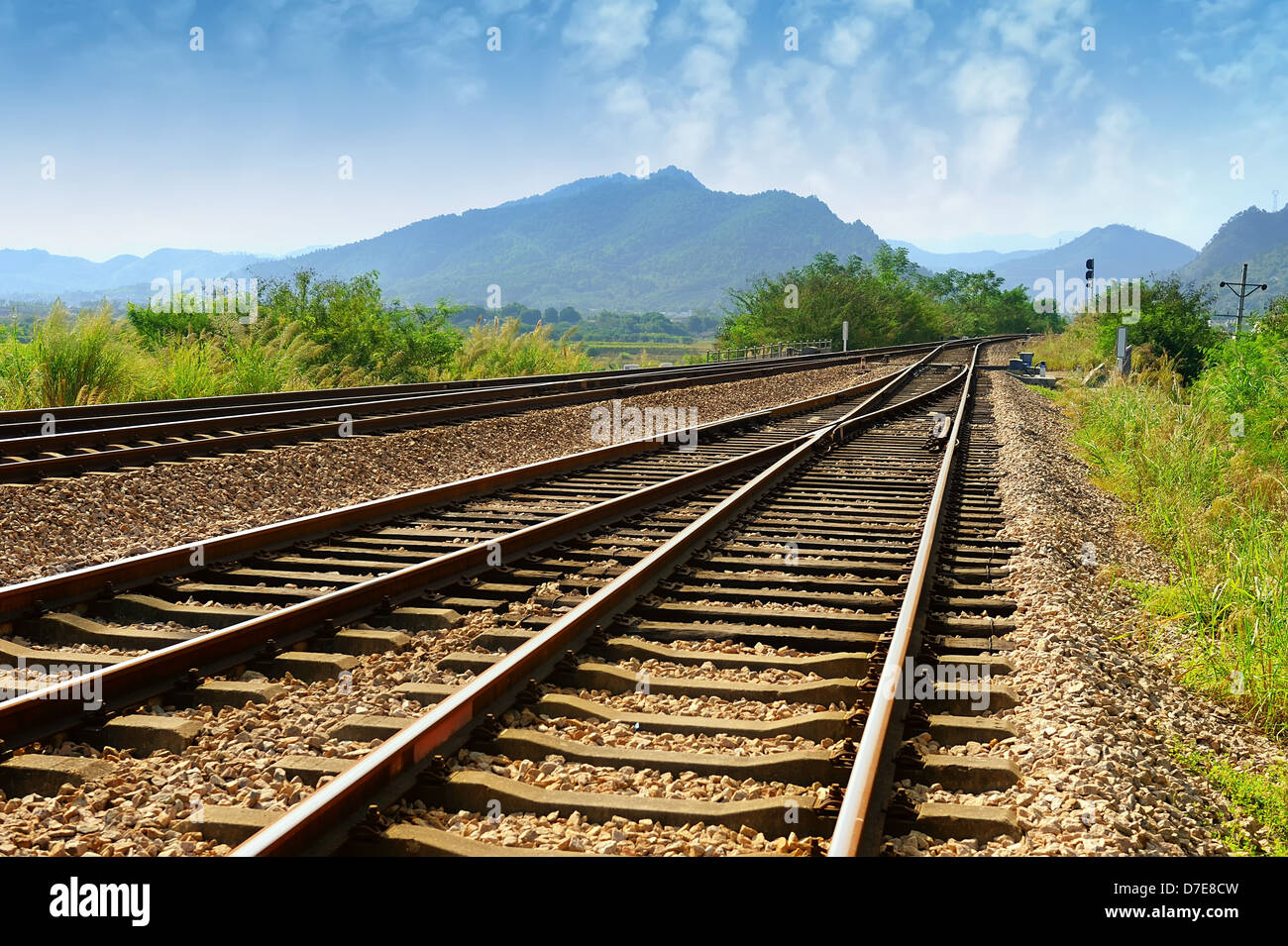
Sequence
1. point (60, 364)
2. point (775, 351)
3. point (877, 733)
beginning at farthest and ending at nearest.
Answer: point (775, 351), point (60, 364), point (877, 733)

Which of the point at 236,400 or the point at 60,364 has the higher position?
the point at 60,364

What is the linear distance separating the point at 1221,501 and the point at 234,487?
8.86 m

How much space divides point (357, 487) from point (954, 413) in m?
11.2

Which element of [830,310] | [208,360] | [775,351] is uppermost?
[830,310]

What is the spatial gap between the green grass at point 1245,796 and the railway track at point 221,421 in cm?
830

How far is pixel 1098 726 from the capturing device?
13.1 ft

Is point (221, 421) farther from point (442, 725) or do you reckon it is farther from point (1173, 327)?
point (1173, 327)

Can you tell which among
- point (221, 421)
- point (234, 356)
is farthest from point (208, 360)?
point (221, 421)

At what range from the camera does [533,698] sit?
162 inches

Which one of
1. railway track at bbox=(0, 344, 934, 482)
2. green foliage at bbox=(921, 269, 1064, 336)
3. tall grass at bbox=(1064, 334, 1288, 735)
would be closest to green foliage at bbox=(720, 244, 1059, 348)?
green foliage at bbox=(921, 269, 1064, 336)

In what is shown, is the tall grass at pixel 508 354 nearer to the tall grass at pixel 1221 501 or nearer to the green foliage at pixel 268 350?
the green foliage at pixel 268 350

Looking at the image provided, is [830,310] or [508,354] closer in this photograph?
[508,354]

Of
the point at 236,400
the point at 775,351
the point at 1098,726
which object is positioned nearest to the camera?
the point at 1098,726

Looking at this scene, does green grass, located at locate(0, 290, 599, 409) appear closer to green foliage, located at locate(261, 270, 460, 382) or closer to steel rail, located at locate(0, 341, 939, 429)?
green foliage, located at locate(261, 270, 460, 382)
